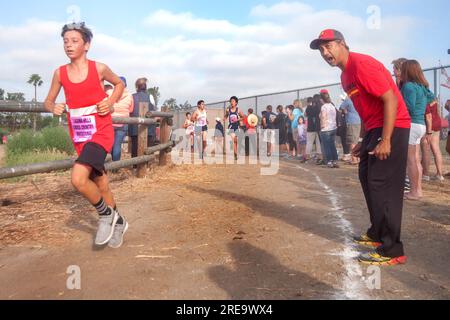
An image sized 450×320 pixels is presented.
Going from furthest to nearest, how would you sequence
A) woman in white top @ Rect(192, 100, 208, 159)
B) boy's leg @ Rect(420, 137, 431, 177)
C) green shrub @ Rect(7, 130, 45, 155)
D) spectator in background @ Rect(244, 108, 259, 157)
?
1. spectator in background @ Rect(244, 108, 259, 157)
2. woman in white top @ Rect(192, 100, 208, 159)
3. green shrub @ Rect(7, 130, 45, 155)
4. boy's leg @ Rect(420, 137, 431, 177)

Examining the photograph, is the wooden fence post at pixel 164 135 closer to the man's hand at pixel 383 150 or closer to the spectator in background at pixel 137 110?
the spectator in background at pixel 137 110

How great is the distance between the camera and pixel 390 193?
3.40 metres

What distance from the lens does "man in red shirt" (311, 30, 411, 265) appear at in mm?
3326

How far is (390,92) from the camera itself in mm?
3314

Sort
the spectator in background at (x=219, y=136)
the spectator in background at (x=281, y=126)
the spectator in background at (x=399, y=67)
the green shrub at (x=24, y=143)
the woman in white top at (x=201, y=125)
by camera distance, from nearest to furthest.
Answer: the spectator in background at (x=399, y=67) → the green shrub at (x=24, y=143) → the woman in white top at (x=201, y=125) → the spectator in background at (x=219, y=136) → the spectator in background at (x=281, y=126)

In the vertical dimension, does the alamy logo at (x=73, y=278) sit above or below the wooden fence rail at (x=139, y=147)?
below

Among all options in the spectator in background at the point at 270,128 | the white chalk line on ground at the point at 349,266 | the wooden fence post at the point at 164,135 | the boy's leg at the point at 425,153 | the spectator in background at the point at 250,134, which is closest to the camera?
the white chalk line on ground at the point at 349,266

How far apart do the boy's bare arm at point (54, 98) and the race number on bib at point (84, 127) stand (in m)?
0.16

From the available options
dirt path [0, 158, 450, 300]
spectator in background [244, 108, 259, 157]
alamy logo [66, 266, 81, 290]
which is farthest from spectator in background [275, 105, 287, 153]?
alamy logo [66, 266, 81, 290]

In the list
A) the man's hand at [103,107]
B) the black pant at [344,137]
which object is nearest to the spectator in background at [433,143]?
the black pant at [344,137]

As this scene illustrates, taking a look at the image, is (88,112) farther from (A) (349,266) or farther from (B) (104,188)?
(A) (349,266)

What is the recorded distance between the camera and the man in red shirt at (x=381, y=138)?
3326 mm

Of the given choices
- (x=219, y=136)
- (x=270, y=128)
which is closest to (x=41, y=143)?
(x=219, y=136)

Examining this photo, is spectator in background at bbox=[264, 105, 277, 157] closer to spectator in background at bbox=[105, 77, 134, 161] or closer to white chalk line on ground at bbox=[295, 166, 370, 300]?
spectator in background at bbox=[105, 77, 134, 161]
